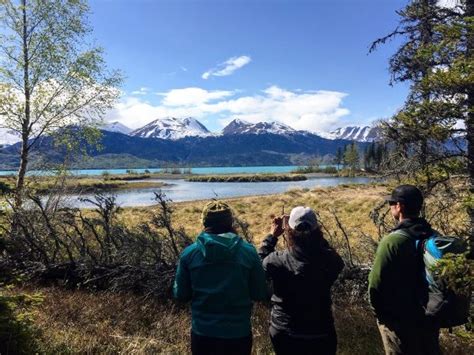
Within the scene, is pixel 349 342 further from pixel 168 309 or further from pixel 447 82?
pixel 447 82

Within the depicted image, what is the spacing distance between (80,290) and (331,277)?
236 inches

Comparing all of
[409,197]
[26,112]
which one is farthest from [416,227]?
[26,112]

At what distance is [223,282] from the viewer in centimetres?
318

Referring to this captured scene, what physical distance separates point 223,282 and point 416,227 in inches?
66.1

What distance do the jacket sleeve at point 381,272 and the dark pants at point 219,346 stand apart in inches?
46.6

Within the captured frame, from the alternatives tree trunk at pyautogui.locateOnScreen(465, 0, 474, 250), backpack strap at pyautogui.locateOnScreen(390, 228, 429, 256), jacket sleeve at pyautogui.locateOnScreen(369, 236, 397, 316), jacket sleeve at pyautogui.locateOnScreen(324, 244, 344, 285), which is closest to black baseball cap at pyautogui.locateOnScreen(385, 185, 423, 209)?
backpack strap at pyautogui.locateOnScreen(390, 228, 429, 256)

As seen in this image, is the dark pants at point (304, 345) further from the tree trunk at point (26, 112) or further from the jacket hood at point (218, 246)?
the tree trunk at point (26, 112)

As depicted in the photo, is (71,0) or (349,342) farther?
(71,0)

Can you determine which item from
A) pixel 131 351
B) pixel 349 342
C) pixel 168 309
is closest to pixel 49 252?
pixel 168 309

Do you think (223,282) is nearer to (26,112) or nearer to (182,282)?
(182,282)

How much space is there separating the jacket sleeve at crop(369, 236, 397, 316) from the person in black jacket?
32cm

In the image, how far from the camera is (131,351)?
4914 millimetres

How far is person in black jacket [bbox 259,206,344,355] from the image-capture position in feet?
10.6

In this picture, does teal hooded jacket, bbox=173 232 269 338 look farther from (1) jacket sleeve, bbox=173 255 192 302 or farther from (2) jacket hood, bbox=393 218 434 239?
(2) jacket hood, bbox=393 218 434 239
